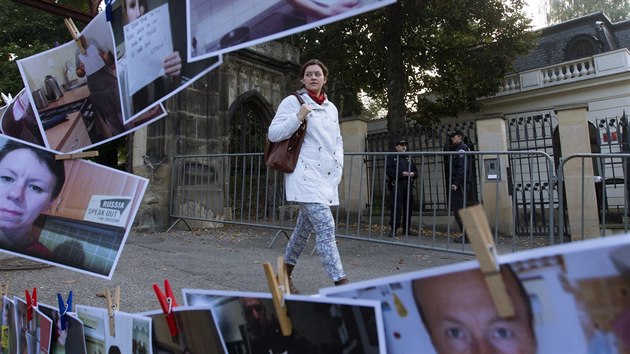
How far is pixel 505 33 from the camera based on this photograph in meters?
12.3

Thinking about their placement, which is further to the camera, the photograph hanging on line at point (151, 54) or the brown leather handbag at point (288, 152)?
the brown leather handbag at point (288, 152)

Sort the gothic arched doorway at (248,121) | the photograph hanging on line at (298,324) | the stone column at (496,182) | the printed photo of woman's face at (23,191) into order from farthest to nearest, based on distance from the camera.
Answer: the gothic arched doorway at (248,121)
the stone column at (496,182)
the printed photo of woman's face at (23,191)
the photograph hanging on line at (298,324)

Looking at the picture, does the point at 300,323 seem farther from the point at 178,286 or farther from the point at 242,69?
the point at 242,69

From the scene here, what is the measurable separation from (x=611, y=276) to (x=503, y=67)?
13.6 m

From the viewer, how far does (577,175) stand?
7.88 m

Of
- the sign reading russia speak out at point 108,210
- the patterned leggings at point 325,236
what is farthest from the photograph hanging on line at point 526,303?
the patterned leggings at point 325,236

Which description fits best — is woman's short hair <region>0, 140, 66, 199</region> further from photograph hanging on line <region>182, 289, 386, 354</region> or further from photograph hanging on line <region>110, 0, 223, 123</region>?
photograph hanging on line <region>182, 289, 386, 354</region>

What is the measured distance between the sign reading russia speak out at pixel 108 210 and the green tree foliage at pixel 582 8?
92.8 feet

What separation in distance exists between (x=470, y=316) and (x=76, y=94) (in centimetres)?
203

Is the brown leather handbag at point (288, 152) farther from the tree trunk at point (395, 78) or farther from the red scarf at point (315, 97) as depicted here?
the tree trunk at point (395, 78)

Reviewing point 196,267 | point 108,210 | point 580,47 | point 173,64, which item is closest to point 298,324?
point 173,64

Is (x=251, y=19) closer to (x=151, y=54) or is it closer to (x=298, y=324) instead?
(x=151, y=54)

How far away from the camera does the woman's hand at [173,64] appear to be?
1548 millimetres

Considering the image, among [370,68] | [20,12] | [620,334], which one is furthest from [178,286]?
[20,12]
